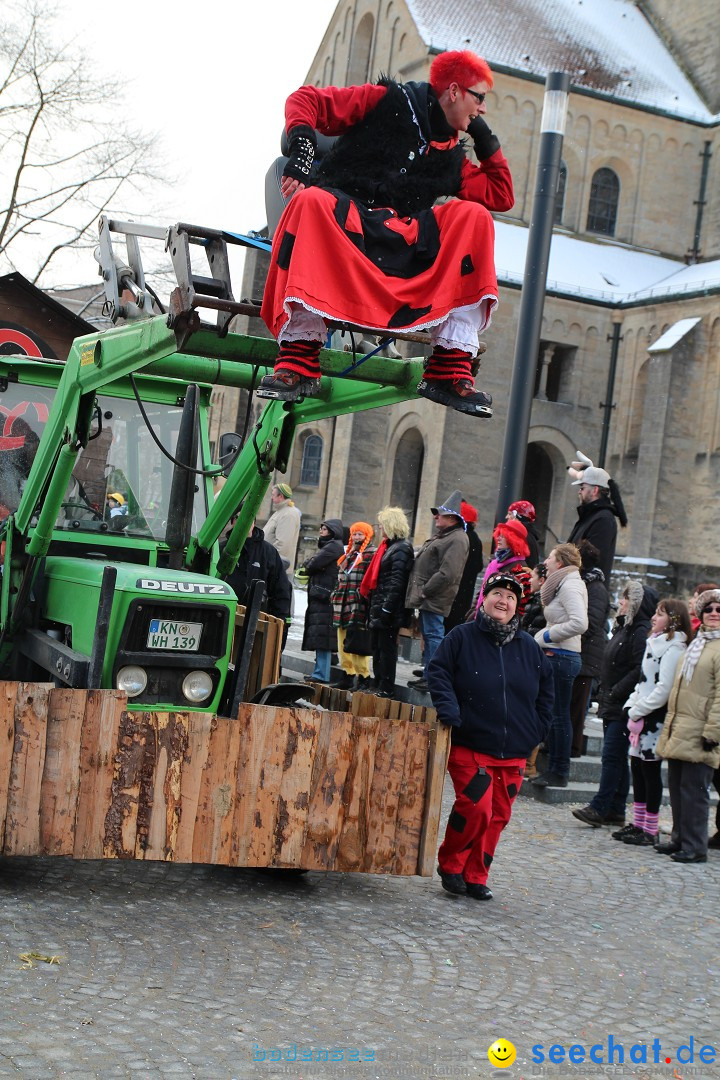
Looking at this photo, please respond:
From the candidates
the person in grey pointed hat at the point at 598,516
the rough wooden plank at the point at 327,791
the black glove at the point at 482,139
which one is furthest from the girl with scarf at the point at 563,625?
the black glove at the point at 482,139

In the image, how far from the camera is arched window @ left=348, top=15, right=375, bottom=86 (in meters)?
43.7

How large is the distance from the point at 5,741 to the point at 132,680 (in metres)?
0.70

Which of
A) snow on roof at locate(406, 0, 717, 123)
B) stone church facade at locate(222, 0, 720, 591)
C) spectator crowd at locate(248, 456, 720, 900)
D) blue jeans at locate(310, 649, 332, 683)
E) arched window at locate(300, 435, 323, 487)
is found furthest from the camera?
arched window at locate(300, 435, 323, 487)

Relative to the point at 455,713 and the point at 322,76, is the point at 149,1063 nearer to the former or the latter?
the point at 455,713

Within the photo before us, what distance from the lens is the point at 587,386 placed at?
39000mm

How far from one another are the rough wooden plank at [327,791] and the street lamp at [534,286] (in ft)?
22.0

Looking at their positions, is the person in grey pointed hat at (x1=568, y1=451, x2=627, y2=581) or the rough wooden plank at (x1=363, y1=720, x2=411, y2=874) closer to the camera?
the rough wooden plank at (x1=363, y1=720, x2=411, y2=874)

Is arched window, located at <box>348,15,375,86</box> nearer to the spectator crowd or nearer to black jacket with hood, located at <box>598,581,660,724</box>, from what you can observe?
the spectator crowd

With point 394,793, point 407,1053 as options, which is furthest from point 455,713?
point 407,1053

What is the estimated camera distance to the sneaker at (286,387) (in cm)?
519

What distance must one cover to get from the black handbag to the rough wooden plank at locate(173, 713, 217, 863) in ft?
20.6

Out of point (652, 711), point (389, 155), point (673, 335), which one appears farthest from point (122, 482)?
point (673, 335)

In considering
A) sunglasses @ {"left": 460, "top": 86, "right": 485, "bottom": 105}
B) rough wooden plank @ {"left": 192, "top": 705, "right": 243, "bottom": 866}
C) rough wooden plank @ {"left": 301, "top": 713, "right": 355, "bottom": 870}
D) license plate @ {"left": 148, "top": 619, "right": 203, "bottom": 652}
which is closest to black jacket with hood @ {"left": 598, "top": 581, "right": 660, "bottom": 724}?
rough wooden plank @ {"left": 301, "top": 713, "right": 355, "bottom": 870}

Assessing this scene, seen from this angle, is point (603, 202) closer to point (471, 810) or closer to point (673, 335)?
point (673, 335)
